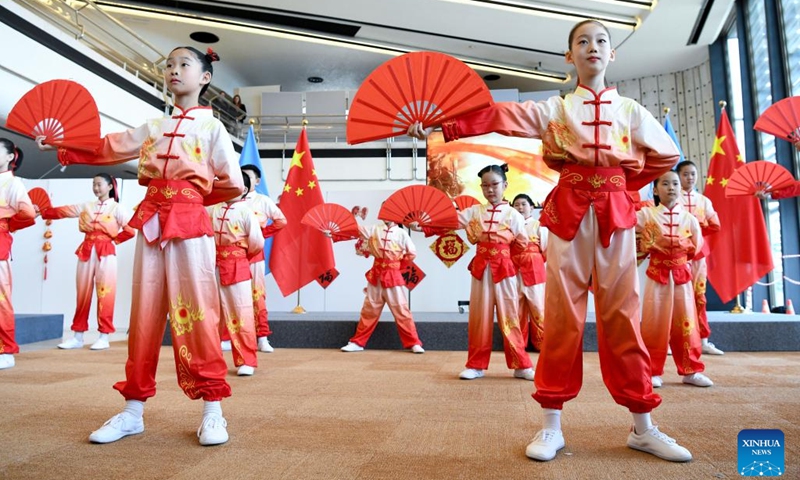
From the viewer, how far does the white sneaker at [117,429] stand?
6.20 ft

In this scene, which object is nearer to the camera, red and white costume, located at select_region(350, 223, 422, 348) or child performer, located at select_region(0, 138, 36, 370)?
child performer, located at select_region(0, 138, 36, 370)

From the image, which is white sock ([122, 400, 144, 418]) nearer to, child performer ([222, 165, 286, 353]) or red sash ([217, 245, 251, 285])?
red sash ([217, 245, 251, 285])

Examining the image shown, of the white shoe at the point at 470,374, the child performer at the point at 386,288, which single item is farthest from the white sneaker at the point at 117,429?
the child performer at the point at 386,288

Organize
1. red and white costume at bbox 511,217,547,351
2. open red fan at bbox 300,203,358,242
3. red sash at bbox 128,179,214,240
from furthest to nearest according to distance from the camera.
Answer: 1. open red fan at bbox 300,203,358,242
2. red and white costume at bbox 511,217,547,351
3. red sash at bbox 128,179,214,240

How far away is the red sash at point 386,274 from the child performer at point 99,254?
234 centimetres

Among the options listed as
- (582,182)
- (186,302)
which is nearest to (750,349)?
(582,182)

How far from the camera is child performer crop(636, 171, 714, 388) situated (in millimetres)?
3148

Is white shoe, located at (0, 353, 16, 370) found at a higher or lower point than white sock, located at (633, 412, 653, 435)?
lower

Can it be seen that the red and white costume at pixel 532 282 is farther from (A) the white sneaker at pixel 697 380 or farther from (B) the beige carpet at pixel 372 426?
(A) the white sneaker at pixel 697 380

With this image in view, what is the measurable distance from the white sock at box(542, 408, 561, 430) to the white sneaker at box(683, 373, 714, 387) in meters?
1.81

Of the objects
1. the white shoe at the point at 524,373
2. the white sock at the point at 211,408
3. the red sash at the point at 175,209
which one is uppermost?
the red sash at the point at 175,209

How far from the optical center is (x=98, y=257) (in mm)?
5125

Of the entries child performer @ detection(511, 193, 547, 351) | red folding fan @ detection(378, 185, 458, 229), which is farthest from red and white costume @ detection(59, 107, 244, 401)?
child performer @ detection(511, 193, 547, 351)

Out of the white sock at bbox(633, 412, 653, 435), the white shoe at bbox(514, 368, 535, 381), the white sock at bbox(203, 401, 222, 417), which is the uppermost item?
the white sock at bbox(203, 401, 222, 417)
